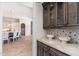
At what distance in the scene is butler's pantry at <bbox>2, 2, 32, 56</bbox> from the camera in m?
2.49

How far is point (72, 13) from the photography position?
174 centimetres

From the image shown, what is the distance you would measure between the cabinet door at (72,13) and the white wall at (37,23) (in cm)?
130

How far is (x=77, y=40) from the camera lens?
2.02 metres

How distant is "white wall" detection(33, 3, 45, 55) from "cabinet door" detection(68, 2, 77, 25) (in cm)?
130

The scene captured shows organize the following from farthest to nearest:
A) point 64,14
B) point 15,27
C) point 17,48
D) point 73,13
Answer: point 17,48
point 15,27
point 64,14
point 73,13

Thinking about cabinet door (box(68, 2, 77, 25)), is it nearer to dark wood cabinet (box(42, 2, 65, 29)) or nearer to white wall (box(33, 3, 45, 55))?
dark wood cabinet (box(42, 2, 65, 29))

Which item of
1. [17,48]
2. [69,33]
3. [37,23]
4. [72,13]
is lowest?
[17,48]

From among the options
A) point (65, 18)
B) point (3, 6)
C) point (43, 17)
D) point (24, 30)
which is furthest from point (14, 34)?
point (65, 18)

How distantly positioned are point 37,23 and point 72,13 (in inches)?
55.0

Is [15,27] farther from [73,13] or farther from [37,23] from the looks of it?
[73,13]

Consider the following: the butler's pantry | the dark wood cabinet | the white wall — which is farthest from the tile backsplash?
the butler's pantry

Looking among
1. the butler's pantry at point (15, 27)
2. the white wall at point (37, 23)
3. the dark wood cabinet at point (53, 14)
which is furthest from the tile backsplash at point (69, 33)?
the butler's pantry at point (15, 27)

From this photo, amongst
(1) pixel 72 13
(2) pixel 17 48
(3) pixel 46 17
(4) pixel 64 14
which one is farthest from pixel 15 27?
(1) pixel 72 13

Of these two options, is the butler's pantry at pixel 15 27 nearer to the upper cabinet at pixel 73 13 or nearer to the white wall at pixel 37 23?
the white wall at pixel 37 23
